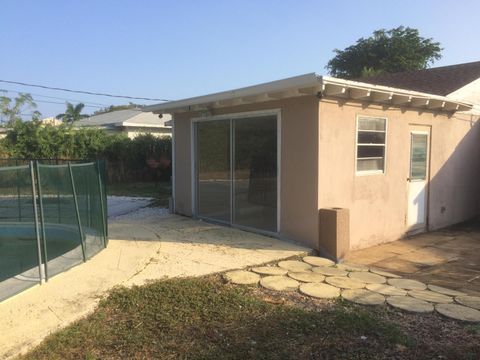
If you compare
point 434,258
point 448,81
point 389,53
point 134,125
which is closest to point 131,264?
point 434,258

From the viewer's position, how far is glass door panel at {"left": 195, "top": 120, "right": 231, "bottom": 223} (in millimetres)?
9086

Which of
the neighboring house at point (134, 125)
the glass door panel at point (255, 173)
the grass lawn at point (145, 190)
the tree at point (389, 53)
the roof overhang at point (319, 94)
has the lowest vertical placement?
the grass lawn at point (145, 190)

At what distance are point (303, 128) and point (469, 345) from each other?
4213 mm

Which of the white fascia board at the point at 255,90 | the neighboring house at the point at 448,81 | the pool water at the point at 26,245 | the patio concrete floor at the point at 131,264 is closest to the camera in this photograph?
the patio concrete floor at the point at 131,264

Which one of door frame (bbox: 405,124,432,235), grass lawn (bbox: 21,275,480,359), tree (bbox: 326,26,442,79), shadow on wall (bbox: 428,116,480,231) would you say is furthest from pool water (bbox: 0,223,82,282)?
tree (bbox: 326,26,442,79)

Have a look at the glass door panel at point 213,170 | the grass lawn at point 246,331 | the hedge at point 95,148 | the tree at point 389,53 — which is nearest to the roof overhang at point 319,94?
the glass door panel at point 213,170

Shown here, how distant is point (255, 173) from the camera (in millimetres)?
8352

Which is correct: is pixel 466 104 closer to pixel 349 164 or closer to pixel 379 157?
pixel 379 157

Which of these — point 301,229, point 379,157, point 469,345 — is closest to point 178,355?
point 469,345

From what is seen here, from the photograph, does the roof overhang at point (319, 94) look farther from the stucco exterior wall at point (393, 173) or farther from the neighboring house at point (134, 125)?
the neighboring house at point (134, 125)

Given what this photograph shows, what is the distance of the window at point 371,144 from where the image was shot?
782 cm

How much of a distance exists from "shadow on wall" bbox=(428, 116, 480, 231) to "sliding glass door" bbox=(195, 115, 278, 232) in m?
4.00

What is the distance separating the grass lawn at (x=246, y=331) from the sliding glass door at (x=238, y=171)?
3283mm

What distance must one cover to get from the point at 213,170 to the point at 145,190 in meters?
8.39
